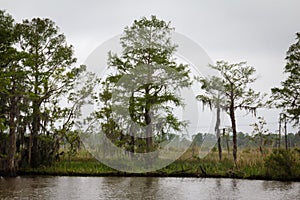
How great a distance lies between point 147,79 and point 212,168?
18.8 feet

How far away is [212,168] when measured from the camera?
17.5 metres

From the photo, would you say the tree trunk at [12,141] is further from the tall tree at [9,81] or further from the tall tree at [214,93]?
the tall tree at [214,93]

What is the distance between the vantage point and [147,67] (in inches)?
802

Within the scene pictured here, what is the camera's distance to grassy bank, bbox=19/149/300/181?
49.0 feet

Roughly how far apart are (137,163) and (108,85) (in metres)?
5.04

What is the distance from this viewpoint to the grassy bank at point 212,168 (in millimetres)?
14945

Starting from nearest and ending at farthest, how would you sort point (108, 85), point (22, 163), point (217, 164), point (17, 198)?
point (17, 198)
point (217, 164)
point (22, 163)
point (108, 85)

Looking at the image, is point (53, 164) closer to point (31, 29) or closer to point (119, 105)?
point (119, 105)

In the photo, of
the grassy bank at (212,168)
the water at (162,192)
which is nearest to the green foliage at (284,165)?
the grassy bank at (212,168)

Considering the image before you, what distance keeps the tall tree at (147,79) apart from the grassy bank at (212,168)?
2155 millimetres

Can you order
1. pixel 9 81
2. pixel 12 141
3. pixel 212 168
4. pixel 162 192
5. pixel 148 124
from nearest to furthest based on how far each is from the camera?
pixel 162 192, pixel 9 81, pixel 212 168, pixel 12 141, pixel 148 124

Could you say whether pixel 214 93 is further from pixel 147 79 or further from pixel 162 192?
pixel 162 192

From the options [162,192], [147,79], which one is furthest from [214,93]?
[162,192]

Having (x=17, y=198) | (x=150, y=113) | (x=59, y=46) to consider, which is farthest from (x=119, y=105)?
(x=17, y=198)
